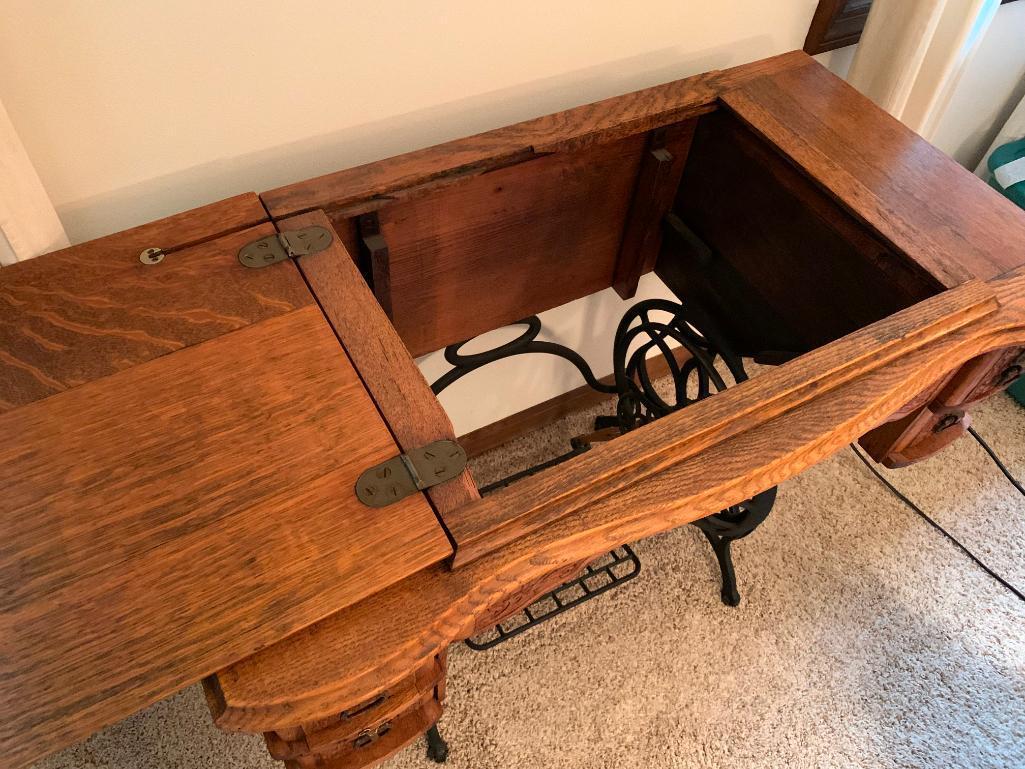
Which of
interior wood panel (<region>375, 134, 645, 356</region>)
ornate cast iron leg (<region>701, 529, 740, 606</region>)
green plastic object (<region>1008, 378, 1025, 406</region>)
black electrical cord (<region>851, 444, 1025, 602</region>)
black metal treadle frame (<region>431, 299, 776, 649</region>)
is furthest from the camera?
green plastic object (<region>1008, 378, 1025, 406</region>)

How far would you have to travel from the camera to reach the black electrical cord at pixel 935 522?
67.6 inches

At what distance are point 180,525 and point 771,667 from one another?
4.09 ft

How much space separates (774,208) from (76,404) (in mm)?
932

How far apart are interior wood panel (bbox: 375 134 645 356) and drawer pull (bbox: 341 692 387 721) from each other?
1.79 feet

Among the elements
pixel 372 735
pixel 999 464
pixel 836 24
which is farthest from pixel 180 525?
pixel 999 464

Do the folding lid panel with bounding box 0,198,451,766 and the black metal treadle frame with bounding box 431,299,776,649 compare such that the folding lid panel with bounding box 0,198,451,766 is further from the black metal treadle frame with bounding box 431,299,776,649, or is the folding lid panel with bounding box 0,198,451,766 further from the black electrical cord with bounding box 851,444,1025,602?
the black electrical cord with bounding box 851,444,1025,602

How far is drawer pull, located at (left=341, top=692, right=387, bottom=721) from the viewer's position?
790 mm

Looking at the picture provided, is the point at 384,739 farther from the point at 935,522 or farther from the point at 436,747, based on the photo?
the point at 935,522

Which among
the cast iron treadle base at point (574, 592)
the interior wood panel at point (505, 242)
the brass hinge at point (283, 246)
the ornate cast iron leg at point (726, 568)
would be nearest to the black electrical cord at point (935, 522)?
the ornate cast iron leg at point (726, 568)

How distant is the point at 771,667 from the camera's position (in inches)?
62.1

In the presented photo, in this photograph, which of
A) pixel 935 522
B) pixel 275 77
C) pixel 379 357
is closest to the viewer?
pixel 379 357

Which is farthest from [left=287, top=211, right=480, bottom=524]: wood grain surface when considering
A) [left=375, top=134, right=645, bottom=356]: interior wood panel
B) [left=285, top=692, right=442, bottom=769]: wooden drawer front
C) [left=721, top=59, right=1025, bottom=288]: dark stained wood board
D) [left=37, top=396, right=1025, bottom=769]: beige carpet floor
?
[left=37, top=396, right=1025, bottom=769]: beige carpet floor

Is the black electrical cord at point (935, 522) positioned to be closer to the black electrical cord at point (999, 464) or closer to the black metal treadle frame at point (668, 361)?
the black electrical cord at point (999, 464)

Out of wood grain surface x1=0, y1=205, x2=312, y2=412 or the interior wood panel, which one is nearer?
wood grain surface x1=0, y1=205, x2=312, y2=412
